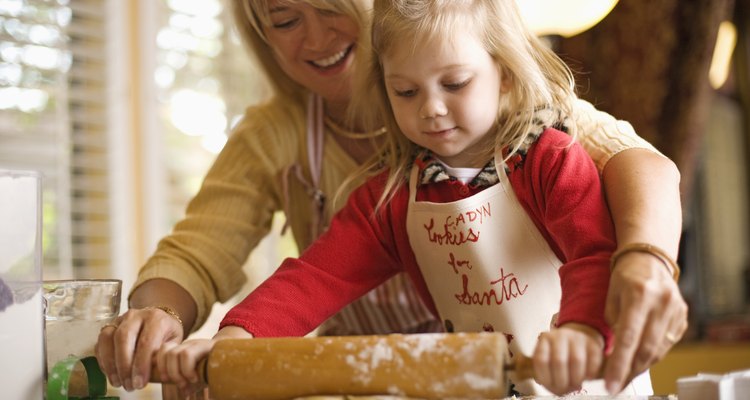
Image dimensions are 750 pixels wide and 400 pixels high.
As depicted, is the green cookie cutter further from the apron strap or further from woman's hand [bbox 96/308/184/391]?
the apron strap

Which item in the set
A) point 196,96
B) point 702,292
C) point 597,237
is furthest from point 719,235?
point 597,237

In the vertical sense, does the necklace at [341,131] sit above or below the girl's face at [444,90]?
below

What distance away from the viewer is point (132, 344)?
1022 mm

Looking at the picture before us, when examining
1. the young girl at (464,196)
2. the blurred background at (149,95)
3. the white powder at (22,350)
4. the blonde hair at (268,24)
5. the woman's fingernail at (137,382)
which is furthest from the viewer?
the blurred background at (149,95)

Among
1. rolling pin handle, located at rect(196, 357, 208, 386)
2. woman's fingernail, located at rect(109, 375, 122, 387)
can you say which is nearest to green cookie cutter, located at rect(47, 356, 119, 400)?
woman's fingernail, located at rect(109, 375, 122, 387)

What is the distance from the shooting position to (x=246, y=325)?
106 cm

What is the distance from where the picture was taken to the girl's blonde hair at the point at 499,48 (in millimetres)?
1160

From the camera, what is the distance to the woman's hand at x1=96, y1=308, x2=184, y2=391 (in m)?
1.01

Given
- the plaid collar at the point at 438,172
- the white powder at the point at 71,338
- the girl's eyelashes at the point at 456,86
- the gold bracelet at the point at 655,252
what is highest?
the girl's eyelashes at the point at 456,86

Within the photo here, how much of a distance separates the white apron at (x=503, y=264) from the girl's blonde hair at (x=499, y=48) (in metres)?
0.08

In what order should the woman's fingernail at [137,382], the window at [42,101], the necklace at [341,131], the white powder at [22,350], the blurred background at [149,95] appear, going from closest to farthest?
the white powder at [22,350] < the woman's fingernail at [137,382] < the necklace at [341,131] < the blurred background at [149,95] < the window at [42,101]

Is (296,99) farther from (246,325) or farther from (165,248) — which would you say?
(246,325)

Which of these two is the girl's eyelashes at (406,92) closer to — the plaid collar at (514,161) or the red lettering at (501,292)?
the plaid collar at (514,161)

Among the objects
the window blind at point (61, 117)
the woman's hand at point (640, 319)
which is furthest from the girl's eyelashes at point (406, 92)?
the window blind at point (61, 117)
